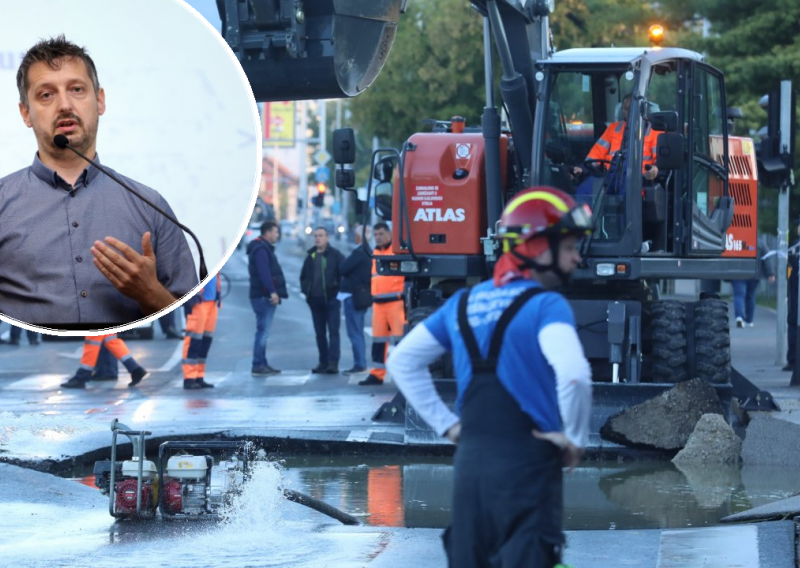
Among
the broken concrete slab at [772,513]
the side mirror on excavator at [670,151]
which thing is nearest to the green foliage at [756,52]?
the side mirror on excavator at [670,151]

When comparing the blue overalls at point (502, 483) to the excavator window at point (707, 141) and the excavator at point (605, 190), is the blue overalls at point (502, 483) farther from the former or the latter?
the excavator window at point (707, 141)

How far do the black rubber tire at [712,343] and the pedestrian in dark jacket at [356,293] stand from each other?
624cm

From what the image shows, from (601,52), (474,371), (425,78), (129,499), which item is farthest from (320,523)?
(425,78)

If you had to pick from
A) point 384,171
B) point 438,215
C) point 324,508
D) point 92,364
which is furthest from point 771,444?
point 92,364

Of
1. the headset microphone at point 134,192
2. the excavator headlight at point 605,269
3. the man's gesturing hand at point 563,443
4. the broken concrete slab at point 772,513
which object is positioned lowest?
the broken concrete slab at point 772,513

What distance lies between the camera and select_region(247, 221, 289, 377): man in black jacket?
18.2 m

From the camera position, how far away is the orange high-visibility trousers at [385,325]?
57.4ft

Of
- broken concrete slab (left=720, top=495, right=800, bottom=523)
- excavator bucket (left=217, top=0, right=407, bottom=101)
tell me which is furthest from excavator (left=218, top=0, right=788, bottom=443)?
excavator bucket (left=217, top=0, right=407, bottom=101)

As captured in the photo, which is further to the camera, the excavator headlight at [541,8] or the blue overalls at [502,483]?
the excavator headlight at [541,8]

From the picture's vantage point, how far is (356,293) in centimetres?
1816

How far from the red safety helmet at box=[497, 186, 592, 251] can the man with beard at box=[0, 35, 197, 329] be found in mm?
2613

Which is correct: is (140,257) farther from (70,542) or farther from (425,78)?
(425,78)

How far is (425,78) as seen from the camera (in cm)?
3959

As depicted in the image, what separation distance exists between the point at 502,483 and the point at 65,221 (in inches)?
102
